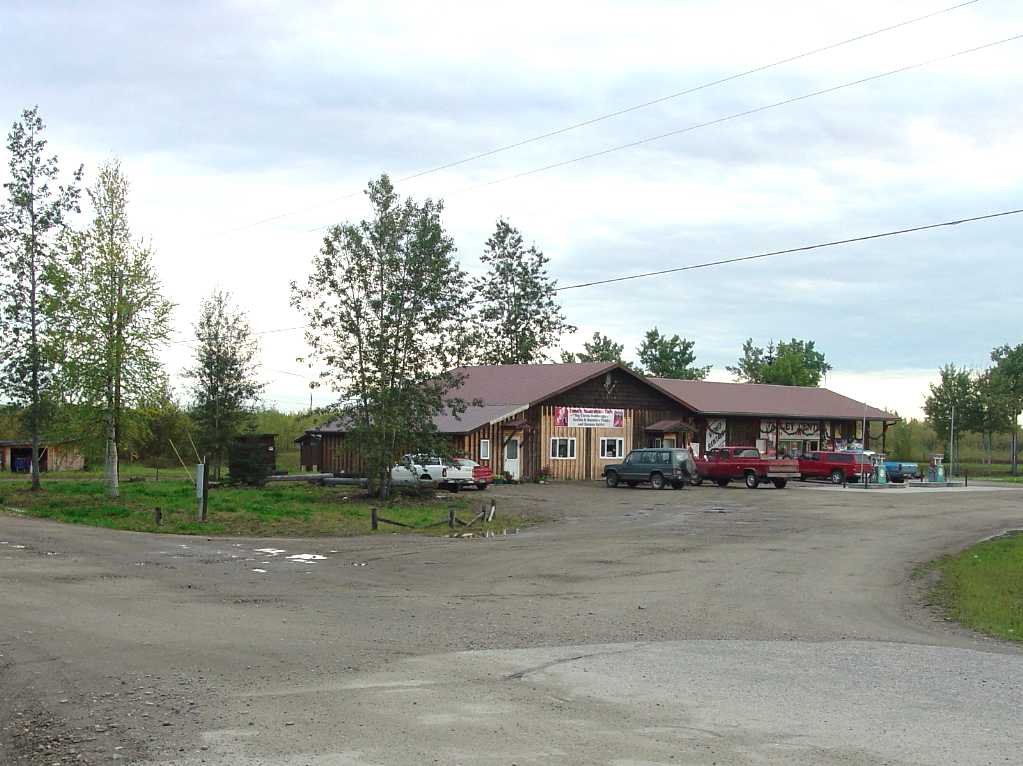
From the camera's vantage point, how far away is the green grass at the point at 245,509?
24719 millimetres

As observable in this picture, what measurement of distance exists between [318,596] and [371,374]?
18.4 m

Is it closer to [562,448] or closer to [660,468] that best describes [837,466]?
[660,468]

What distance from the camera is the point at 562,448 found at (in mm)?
49125

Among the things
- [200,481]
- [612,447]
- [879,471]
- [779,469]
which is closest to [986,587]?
[200,481]

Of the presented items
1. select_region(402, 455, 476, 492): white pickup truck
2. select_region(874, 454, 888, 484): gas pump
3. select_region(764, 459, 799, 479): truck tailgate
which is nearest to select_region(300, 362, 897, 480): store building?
select_region(402, 455, 476, 492): white pickup truck

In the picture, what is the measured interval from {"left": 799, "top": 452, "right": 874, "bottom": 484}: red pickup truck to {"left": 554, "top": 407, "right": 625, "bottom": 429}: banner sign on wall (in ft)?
32.0

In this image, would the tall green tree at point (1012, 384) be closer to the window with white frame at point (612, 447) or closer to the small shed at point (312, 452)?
the window with white frame at point (612, 447)

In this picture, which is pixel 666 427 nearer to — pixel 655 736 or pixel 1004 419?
pixel 1004 419

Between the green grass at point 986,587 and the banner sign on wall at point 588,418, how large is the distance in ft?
92.9

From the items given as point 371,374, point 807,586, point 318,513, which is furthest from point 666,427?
point 807,586

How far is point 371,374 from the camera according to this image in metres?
32.0

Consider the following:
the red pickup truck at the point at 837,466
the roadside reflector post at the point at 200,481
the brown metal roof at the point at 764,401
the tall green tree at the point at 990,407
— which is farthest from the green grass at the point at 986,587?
the tall green tree at the point at 990,407

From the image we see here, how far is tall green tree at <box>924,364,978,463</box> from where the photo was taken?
70.3 meters

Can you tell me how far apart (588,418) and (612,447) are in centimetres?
240
